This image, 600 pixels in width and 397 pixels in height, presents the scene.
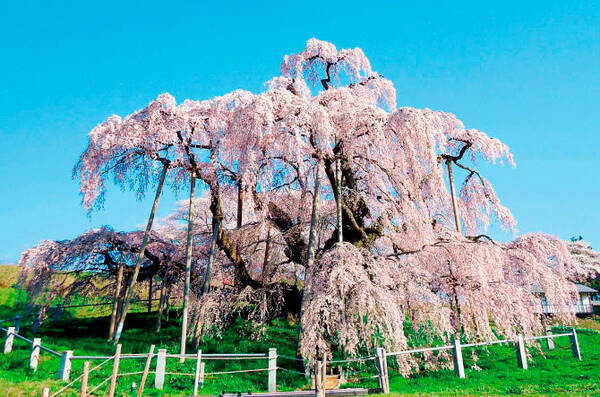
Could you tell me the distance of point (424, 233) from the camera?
12227 millimetres

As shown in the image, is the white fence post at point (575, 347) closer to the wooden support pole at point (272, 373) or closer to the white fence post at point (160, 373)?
the wooden support pole at point (272, 373)

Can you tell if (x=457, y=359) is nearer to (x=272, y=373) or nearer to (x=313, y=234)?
(x=272, y=373)

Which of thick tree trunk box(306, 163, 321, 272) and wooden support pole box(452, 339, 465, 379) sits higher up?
thick tree trunk box(306, 163, 321, 272)

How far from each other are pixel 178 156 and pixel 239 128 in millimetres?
3085

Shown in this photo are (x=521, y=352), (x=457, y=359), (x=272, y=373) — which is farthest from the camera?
(x=521, y=352)

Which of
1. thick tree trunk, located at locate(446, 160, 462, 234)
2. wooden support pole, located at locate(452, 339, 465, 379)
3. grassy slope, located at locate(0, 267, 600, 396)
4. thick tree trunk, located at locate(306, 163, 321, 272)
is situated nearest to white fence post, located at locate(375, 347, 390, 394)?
grassy slope, located at locate(0, 267, 600, 396)

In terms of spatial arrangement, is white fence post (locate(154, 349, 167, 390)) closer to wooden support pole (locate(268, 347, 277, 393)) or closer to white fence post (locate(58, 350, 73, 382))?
white fence post (locate(58, 350, 73, 382))

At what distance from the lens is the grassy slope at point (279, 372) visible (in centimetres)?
884

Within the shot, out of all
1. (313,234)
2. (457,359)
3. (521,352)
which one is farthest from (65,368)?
(521,352)

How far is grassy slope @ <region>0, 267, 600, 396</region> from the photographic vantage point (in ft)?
Answer: 29.0

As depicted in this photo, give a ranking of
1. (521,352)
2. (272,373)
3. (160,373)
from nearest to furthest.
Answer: (160,373) → (272,373) → (521,352)

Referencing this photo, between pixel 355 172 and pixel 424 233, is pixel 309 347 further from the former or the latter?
pixel 355 172

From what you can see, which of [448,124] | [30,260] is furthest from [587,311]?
[30,260]

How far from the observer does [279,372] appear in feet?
37.2
